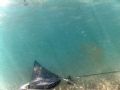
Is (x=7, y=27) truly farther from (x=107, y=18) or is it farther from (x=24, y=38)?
(x=107, y=18)

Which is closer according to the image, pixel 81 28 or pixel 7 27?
pixel 7 27

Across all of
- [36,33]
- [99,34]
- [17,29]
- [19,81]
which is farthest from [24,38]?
[99,34]

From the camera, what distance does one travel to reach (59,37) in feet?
270

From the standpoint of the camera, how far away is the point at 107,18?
6856 centimetres

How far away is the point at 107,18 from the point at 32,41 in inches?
958

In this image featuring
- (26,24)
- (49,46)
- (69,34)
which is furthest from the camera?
(49,46)

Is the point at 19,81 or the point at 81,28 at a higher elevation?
the point at 81,28

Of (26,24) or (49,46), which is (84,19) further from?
(49,46)

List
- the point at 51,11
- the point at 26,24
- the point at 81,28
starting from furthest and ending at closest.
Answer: the point at 81,28
the point at 26,24
the point at 51,11

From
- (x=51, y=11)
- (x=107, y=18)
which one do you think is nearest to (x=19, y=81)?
(x=51, y=11)

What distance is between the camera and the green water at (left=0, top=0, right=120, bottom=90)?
60.2 metres

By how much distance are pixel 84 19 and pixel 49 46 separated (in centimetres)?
2232

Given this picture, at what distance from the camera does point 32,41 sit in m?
81.6

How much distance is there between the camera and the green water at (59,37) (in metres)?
60.2
